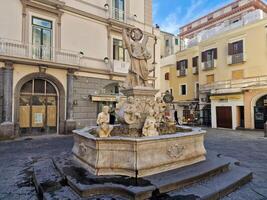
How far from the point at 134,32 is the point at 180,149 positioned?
13.2 feet

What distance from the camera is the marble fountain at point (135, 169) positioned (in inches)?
139

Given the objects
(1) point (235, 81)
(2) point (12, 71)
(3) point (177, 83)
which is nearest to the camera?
(2) point (12, 71)

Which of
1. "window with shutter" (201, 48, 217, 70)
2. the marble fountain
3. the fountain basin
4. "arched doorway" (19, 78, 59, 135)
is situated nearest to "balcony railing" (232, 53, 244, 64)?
"window with shutter" (201, 48, 217, 70)

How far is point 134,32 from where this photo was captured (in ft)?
21.6

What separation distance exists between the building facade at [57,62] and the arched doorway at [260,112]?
1072 centimetres

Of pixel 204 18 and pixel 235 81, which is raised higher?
pixel 204 18

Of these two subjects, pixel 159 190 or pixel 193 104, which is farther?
pixel 193 104

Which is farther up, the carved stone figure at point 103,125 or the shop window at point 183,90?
the shop window at point 183,90

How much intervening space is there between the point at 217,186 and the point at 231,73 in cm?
1780

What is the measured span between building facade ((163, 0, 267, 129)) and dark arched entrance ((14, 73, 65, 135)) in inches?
527

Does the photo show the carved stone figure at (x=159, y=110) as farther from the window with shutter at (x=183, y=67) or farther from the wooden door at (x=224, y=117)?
the window with shutter at (x=183, y=67)

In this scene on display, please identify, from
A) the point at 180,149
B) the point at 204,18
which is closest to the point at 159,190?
the point at 180,149

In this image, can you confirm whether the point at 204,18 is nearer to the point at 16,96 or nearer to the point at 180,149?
the point at 16,96

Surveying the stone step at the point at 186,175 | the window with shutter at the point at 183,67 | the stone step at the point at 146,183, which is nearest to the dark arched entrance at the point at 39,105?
the stone step at the point at 146,183
